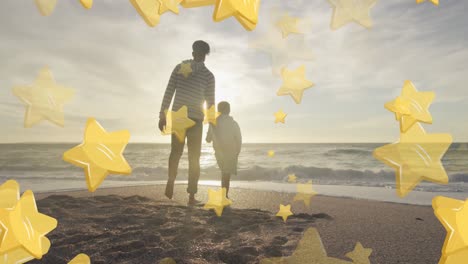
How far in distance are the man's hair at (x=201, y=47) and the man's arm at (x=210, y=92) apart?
1.01ft

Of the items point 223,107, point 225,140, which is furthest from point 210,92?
point 225,140

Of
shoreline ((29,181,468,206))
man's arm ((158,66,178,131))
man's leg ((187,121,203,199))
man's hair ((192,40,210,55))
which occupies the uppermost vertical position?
man's hair ((192,40,210,55))

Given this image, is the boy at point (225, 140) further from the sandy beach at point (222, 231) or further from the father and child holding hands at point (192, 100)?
the father and child holding hands at point (192, 100)

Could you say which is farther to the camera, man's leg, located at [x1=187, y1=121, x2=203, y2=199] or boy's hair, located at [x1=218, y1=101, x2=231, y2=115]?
boy's hair, located at [x1=218, y1=101, x2=231, y2=115]

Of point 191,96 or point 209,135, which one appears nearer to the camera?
point 191,96

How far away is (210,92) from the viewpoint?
14.5 feet

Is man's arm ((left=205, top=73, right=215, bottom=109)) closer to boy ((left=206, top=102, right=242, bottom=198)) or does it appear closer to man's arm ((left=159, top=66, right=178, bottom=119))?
man's arm ((left=159, top=66, right=178, bottom=119))

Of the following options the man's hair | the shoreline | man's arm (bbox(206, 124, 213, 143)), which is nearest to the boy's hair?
man's arm (bbox(206, 124, 213, 143))

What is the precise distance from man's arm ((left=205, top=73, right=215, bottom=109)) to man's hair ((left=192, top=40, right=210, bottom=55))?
12.2 inches

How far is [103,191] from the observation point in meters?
6.48

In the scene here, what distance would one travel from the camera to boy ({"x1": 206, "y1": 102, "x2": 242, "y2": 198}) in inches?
211

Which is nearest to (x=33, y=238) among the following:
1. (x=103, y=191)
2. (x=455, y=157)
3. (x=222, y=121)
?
(x=222, y=121)

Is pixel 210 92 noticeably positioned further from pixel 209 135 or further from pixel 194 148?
pixel 209 135

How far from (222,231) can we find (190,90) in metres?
1.86
